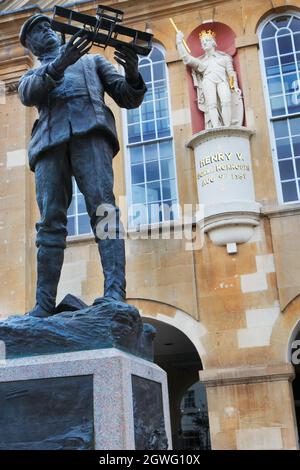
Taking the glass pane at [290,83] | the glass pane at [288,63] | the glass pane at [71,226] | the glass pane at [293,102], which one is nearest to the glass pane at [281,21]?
the glass pane at [288,63]

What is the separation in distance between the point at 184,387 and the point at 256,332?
596 cm

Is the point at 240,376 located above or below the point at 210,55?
below

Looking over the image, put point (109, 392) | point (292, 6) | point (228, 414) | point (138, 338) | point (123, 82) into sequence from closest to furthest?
point (109, 392)
point (138, 338)
point (123, 82)
point (228, 414)
point (292, 6)

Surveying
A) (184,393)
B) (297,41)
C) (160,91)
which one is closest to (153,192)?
(160,91)

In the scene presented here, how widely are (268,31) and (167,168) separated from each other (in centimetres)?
352

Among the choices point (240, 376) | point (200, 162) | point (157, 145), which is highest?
point (157, 145)

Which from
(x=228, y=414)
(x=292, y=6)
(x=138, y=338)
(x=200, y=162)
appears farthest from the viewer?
(x=292, y=6)

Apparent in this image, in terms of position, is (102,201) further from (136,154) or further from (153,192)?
(136,154)

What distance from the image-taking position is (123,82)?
4.66m

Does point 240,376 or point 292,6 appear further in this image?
point 292,6

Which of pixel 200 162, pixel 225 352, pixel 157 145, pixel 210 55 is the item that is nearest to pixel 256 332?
pixel 225 352

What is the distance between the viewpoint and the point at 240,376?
10.9 m

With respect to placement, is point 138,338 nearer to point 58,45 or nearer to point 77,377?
point 77,377

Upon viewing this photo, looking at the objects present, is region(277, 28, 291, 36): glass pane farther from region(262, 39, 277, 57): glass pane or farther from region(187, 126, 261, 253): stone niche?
region(187, 126, 261, 253): stone niche
